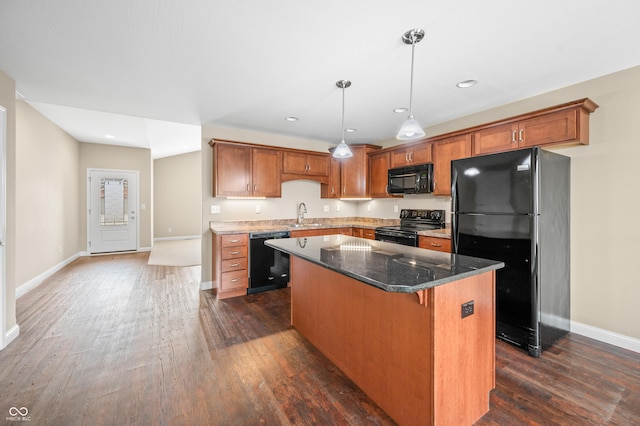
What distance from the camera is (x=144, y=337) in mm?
2652

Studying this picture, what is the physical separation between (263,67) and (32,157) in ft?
14.2

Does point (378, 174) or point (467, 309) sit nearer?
point (467, 309)

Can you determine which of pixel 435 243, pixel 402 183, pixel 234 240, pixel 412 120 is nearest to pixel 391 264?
pixel 412 120

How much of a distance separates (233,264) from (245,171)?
144 cm

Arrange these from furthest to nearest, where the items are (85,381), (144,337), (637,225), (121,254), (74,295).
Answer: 1. (121,254)
2. (74,295)
3. (144,337)
4. (637,225)
5. (85,381)

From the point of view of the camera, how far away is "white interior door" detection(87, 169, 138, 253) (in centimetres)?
659

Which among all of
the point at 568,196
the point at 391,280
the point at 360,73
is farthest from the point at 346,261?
the point at 568,196

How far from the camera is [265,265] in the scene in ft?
13.3

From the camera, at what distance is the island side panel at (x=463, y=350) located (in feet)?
4.57

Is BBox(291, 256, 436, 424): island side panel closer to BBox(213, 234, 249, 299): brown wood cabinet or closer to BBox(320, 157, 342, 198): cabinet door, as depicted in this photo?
BBox(213, 234, 249, 299): brown wood cabinet

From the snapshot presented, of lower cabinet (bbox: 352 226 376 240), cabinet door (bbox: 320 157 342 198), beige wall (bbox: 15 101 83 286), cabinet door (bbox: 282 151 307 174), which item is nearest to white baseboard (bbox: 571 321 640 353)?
lower cabinet (bbox: 352 226 376 240)

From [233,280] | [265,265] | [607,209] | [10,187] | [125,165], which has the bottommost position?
[233,280]

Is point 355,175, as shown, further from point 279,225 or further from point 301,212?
point 279,225

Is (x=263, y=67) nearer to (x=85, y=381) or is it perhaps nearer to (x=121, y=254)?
(x=85, y=381)
